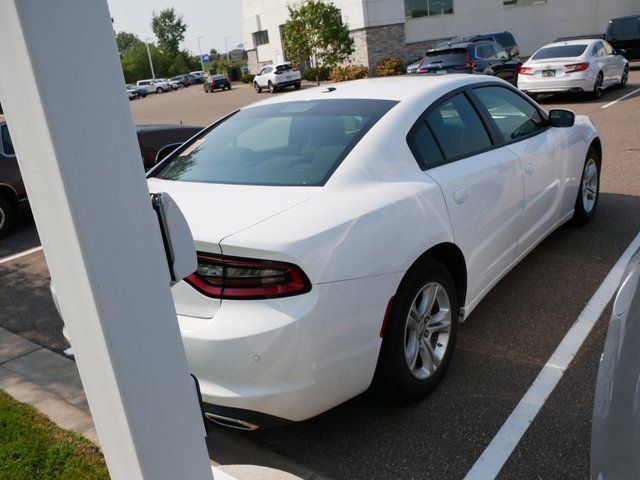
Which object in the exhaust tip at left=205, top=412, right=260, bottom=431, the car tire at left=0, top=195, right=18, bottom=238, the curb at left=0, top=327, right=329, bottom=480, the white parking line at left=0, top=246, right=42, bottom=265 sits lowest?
the white parking line at left=0, top=246, right=42, bottom=265

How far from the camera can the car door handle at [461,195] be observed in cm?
327

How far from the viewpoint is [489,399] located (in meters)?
3.14

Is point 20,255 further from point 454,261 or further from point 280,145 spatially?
point 454,261

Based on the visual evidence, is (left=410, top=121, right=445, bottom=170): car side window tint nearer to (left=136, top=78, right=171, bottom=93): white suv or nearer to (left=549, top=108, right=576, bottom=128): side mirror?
(left=549, top=108, right=576, bottom=128): side mirror

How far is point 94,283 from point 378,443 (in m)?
1.98

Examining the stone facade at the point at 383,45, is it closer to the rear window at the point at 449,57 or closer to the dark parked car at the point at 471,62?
the dark parked car at the point at 471,62

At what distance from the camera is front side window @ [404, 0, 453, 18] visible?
119 ft

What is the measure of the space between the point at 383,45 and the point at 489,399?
118ft

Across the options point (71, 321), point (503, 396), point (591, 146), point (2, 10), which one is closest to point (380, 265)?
point (503, 396)

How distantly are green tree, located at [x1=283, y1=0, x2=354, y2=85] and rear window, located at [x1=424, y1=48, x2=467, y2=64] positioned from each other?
1824 centimetres

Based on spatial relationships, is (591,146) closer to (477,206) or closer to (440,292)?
(477,206)

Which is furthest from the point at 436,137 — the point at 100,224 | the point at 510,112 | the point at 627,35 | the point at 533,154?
the point at 627,35

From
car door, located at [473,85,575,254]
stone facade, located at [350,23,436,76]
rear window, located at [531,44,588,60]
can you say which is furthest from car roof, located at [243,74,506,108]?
stone facade, located at [350,23,436,76]

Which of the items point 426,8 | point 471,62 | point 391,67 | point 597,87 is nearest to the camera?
point 597,87
